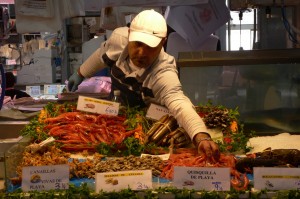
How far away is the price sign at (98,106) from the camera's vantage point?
422 centimetres

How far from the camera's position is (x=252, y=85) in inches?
196

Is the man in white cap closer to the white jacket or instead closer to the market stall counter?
the white jacket

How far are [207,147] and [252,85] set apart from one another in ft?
6.19

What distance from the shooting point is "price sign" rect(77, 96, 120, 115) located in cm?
422

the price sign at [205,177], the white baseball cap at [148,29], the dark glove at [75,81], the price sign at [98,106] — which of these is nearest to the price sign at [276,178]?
the price sign at [205,177]

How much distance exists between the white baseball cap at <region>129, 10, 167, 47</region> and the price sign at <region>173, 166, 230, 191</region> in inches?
62.6

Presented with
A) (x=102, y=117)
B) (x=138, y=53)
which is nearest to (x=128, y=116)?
(x=102, y=117)

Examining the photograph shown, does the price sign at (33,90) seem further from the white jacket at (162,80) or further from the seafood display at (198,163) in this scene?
the seafood display at (198,163)

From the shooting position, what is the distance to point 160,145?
3.78 meters

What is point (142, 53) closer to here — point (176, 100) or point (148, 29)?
point (148, 29)

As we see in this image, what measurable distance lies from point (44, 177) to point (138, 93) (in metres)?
1.95

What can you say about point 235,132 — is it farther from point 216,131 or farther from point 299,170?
point 299,170

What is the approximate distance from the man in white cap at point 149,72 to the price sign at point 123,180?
0.75 m

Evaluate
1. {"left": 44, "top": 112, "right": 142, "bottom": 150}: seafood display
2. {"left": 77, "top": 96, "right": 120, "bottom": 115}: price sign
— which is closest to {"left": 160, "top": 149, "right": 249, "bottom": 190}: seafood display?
{"left": 44, "top": 112, "right": 142, "bottom": 150}: seafood display
